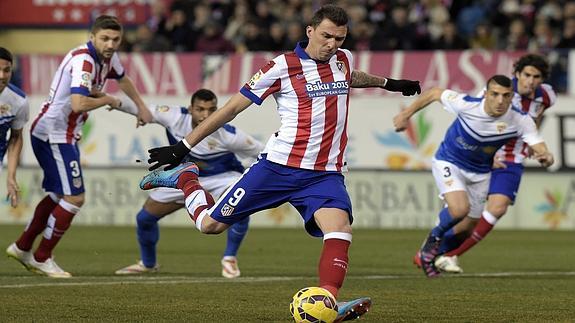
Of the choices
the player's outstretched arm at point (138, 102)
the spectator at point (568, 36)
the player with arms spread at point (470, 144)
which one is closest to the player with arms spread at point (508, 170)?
the player with arms spread at point (470, 144)

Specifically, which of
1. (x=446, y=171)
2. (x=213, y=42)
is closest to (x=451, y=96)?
(x=446, y=171)

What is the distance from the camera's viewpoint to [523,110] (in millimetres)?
14305

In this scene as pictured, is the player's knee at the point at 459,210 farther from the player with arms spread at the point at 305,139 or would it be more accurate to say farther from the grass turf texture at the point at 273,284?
the player with arms spread at the point at 305,139

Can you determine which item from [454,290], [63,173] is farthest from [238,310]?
[63,173]

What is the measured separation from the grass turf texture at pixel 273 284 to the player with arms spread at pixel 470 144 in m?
0.66

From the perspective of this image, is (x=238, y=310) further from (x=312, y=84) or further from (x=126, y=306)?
(x=312, y=84)

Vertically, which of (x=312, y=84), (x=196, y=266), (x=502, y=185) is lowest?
(x=196, y=266)

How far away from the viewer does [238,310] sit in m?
9.73

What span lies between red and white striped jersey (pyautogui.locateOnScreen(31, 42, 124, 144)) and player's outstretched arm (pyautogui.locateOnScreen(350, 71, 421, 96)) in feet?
11.0

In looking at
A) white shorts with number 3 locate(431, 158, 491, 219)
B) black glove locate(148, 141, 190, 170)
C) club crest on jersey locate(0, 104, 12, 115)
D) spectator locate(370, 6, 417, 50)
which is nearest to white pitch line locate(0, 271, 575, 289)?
white shorts with number 3 locate(431, 158, 491, 219)

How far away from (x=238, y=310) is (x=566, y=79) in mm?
13552

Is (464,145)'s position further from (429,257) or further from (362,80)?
(362,80)

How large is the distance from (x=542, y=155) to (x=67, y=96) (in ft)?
15.0

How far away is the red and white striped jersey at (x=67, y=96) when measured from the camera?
12305mm
